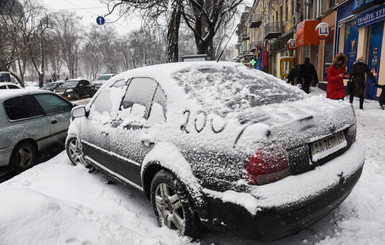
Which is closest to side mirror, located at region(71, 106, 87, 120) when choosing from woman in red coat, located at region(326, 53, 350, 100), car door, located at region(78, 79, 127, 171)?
car door, located at region(78, 79, 127, 171)

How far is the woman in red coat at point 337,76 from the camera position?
7221 mm

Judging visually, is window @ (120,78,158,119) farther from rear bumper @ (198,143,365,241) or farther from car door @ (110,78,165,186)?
rear bumper @ (198,143,365,241)

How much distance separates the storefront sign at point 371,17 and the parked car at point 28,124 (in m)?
11.0

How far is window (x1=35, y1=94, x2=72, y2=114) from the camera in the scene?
5.52 meters

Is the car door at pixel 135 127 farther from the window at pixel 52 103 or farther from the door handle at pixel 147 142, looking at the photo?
the window at pixel 52 103

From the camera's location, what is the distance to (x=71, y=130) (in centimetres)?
454

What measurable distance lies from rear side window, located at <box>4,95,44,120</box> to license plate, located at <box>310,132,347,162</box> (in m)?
4.89

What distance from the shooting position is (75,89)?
19.0 metres

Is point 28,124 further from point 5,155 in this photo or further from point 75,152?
point 75,152

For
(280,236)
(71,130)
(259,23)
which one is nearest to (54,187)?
(71,130)

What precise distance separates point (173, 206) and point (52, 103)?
452 centimetres

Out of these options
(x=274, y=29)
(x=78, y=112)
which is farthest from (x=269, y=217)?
(x=274, y=29)

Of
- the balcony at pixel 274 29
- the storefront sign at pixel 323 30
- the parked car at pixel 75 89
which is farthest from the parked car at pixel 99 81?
the storefront sign at pixel 323 30

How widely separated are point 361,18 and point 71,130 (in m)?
12.1
